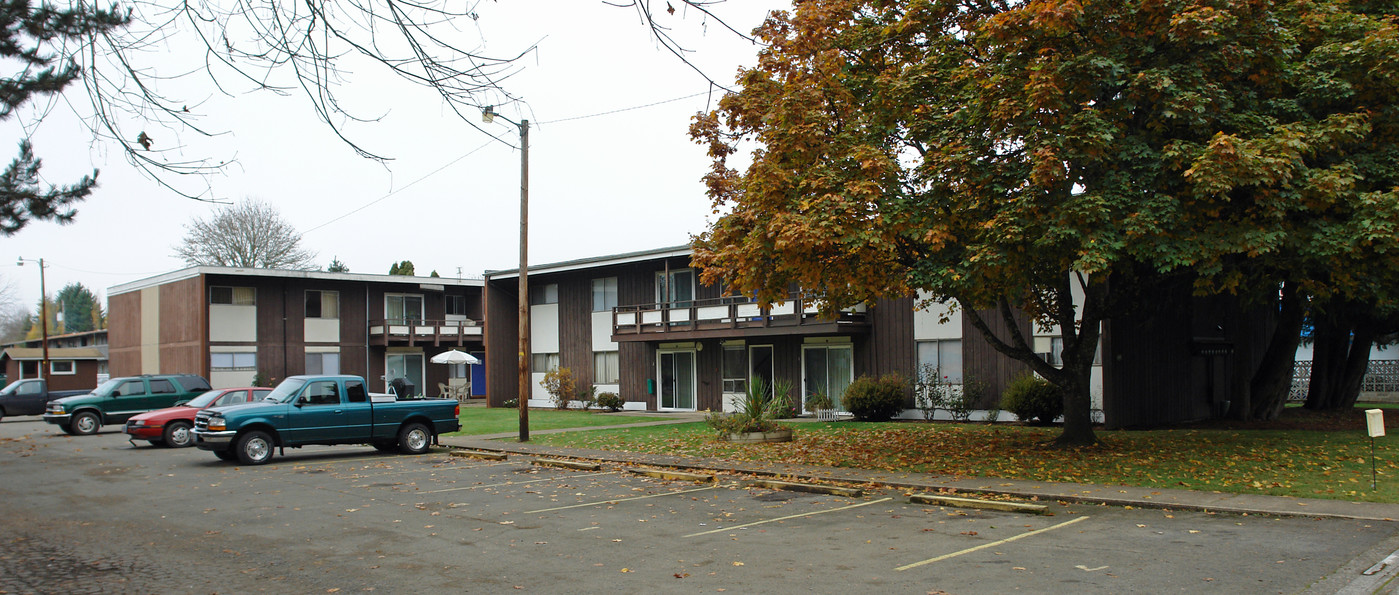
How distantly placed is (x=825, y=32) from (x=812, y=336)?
15.5 meters

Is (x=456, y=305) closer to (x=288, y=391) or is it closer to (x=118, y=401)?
(x=118, y=401)

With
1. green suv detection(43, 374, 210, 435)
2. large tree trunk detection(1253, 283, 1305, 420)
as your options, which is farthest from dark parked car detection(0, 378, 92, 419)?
large tree trunk detection(1253, 283, 1305, 420)

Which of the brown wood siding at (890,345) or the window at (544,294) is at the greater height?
the window at (544,294)

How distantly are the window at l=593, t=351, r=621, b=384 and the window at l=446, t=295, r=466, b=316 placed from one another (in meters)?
14.6

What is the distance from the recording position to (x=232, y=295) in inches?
1713

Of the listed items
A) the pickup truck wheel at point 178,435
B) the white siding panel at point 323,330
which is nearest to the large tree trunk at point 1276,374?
the pickup truck wheel at point 178,435

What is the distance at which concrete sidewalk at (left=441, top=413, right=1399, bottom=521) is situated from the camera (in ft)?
37.1

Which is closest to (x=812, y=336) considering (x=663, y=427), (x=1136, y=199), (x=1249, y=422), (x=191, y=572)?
(x=663, y=427)

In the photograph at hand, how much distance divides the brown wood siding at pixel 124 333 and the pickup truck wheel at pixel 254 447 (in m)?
34.4

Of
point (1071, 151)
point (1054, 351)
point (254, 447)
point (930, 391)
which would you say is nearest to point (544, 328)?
point (930, 391)

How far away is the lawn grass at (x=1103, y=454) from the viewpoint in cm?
1390

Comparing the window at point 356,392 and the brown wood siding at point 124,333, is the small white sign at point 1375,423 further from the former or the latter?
the brown wood siding at point 124,333

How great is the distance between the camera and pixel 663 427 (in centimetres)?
2775

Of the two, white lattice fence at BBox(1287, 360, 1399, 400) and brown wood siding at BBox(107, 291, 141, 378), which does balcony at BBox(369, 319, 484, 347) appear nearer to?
brown wood siding at BBox(107, 291, 141, 378)
